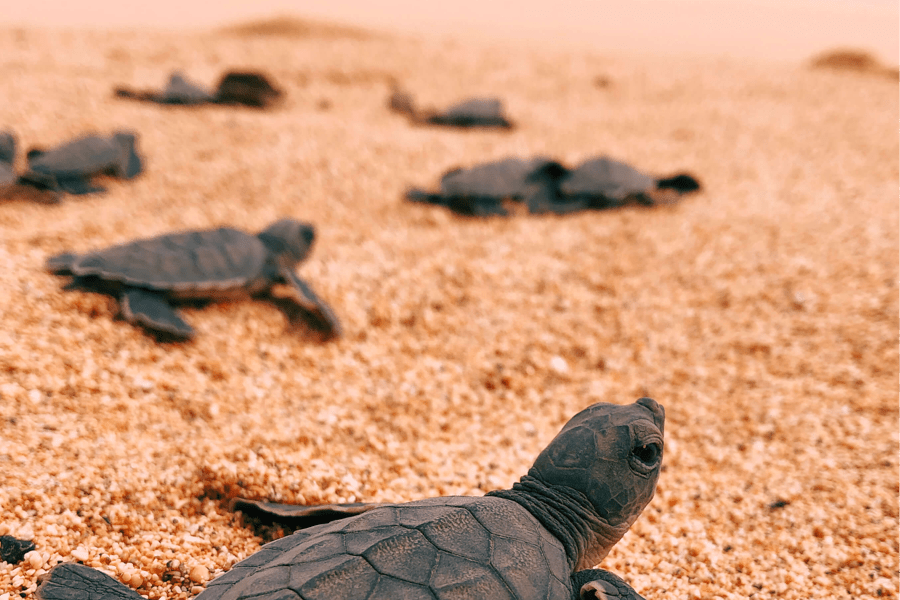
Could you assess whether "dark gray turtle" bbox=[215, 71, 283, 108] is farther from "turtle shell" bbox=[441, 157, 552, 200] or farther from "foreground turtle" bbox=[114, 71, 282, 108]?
"turtle shell" bbox=[441, 157, 552, 200]

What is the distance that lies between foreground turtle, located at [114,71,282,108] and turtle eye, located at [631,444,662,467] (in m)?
7.37

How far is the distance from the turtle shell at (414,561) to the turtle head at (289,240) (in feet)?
7.81

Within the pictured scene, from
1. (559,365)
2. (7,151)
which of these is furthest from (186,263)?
(7,151)

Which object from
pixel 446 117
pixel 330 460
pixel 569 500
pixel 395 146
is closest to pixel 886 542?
pixel 569 500

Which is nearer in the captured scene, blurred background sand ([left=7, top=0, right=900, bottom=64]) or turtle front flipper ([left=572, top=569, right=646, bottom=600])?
turtle front flipper ([left=572, top=569, right=646, bottom=600])

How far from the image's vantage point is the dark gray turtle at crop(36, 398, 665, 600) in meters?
1.21

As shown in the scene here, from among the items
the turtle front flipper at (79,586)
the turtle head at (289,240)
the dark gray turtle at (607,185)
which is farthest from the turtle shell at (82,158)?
the dark gray turtle at (607,185)

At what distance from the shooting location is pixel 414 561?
1244mm

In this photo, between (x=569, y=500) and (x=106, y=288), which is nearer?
(x=569, y=500)

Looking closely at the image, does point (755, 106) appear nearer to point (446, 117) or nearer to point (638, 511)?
point (446, 117)

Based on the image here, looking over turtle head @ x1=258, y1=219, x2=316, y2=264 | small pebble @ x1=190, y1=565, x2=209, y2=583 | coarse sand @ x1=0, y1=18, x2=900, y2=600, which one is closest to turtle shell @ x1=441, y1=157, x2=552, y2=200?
coarse sand @ x1=0, y1=18, x2=900, y2=600

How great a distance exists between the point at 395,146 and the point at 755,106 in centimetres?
634

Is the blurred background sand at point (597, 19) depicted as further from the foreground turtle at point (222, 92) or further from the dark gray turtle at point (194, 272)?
the dark gray turtle at point (194, 272)

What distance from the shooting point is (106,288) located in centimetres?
306
